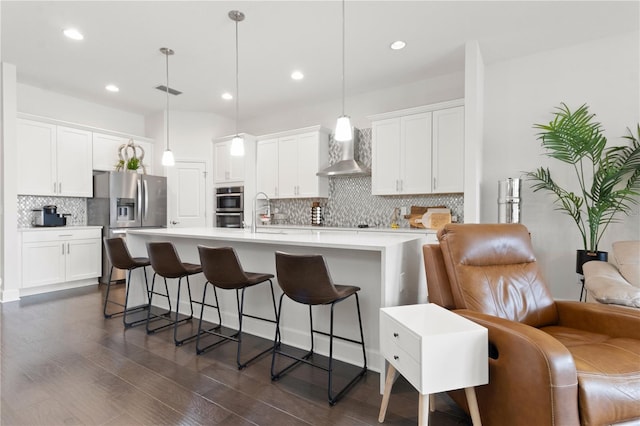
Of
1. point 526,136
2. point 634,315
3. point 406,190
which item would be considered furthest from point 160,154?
point 634,315

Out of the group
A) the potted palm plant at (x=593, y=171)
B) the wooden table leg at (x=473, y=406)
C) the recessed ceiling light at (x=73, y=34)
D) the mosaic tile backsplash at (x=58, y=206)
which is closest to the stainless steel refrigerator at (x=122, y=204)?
the mosaic tile backsplash at (x=58, y=206)

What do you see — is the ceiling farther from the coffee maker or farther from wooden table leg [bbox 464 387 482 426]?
wooden table leg [bbox 464 387 482 426]

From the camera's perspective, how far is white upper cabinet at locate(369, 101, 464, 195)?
415 cm

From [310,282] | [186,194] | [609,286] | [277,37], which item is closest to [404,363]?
[310,282]

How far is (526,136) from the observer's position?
3.87 metres

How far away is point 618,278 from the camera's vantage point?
2.46 meters

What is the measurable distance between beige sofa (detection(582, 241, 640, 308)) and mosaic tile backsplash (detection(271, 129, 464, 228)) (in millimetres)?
1892

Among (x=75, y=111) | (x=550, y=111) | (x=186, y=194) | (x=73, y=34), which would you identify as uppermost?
(x=73, y=34)

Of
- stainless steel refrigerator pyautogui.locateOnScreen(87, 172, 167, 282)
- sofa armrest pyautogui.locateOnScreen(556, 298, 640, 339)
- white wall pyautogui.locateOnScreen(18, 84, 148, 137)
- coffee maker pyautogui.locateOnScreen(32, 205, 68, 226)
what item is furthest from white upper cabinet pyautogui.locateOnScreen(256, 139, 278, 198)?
sofa armrest pyautogui.locateOnScreen(556, 298, 640, 339)

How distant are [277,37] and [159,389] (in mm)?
3394

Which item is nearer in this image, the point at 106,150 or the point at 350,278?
the point at 350,278

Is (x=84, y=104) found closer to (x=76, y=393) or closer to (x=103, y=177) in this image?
(x=103, y=177)

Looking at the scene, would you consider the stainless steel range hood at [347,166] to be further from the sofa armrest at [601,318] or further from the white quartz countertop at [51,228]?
the white quartz countertop at [51,228]

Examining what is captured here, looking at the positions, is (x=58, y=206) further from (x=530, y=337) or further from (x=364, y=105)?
(x=530, y=337)
